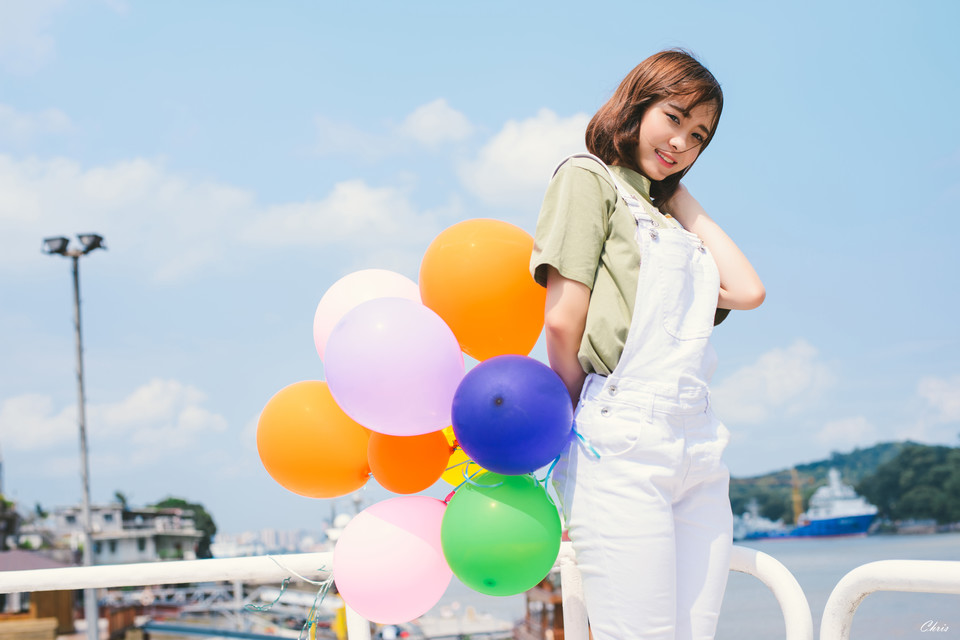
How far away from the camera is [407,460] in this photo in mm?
1684

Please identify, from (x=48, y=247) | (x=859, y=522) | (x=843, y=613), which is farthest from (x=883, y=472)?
(x=843, y=613)

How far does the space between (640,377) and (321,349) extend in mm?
940

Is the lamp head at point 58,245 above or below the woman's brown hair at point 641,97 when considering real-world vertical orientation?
above

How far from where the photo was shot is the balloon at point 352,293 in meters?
1.94

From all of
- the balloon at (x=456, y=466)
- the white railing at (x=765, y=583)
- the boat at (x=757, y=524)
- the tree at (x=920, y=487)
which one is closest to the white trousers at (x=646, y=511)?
the white railing at (x=765, y=583)

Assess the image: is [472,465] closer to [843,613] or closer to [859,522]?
[843,613]

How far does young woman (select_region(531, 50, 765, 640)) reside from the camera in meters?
1.35

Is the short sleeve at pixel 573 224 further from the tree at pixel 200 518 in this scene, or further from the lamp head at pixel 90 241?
the tree at pixel 200 518

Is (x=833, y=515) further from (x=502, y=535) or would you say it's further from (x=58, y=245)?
(x=502, y=535)

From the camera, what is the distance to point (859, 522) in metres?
48.7

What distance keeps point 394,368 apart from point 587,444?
408 millimetres

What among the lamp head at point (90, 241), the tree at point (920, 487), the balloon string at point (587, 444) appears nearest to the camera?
the balloon string at point (587, 444)

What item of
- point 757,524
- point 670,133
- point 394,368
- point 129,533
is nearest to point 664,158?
point 670,133

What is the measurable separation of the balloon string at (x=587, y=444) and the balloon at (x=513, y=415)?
17 mm
